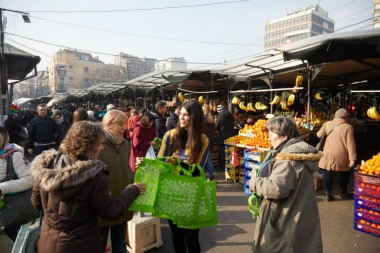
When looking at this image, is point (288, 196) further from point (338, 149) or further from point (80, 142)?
point (338, 149)

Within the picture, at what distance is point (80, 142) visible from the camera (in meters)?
1.66

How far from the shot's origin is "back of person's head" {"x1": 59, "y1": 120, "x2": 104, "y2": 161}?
165 centimetres

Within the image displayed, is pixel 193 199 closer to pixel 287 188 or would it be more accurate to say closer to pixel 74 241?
pixel 287 188

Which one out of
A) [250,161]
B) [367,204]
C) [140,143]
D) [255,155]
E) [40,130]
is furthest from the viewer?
[40,130]

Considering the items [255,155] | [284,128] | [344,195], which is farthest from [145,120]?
[344,195]

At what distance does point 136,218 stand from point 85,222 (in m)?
1.72

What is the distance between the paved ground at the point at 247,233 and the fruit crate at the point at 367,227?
24 centimetres

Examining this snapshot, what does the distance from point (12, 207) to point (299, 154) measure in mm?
2619

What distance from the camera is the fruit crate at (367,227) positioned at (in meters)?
3.31

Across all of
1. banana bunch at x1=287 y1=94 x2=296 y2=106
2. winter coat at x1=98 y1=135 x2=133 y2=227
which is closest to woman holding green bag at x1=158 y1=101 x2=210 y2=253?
winter coat at x1=98 y1=135 x2=133 y2=227

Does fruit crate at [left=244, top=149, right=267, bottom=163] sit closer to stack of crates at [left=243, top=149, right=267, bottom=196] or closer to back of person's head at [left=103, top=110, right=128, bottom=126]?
stack of crates at [left=243, top=149, right=267, bottom=196]

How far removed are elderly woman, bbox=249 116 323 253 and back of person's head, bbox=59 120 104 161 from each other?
1369 millimetres

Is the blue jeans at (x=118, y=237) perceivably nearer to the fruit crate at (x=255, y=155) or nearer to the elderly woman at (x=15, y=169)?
the elderly woman at (x=15, y=169)

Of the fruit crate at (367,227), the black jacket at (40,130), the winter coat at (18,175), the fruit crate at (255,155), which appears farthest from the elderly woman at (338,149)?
the black jacket at (40,130)
